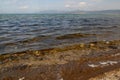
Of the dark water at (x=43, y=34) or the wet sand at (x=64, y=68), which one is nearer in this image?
the wet sand at (x=64, y=68)

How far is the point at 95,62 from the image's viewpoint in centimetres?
816

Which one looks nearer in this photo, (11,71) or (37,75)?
(37,75)

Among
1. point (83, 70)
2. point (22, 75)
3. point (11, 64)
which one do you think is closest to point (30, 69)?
point (22, 75)

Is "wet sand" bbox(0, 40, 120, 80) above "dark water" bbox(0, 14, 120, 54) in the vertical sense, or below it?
above

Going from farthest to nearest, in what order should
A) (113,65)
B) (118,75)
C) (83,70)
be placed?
(113,65) < (83,70) < (118,75)

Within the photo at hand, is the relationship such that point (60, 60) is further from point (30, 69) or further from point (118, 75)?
point (118, 75)

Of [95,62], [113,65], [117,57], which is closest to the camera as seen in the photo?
[113,65]

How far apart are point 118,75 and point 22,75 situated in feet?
11.0

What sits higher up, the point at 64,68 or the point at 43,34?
the point at 64,68

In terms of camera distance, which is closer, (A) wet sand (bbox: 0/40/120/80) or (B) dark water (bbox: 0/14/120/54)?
(A) wet sand (bbox: 0/40/120/80)

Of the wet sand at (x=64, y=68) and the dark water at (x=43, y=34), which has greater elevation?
the wet sand at (x=64, y=68)

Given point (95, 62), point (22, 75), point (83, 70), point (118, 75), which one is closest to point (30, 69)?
point (22, 75)

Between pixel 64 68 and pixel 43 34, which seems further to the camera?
pixel 43 34

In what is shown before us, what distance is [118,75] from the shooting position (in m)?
6.39
